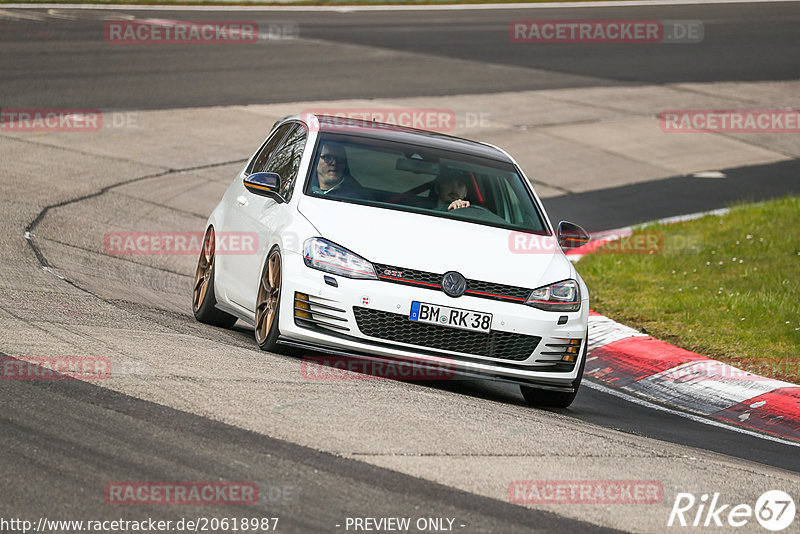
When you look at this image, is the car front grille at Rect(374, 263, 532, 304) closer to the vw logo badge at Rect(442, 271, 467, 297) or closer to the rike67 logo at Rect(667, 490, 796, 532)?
the vw logo badge at Rect(442, 271, 467, 297)

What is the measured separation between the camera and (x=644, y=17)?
36.0 meters

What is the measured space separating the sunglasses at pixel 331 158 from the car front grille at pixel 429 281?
4.43 feet

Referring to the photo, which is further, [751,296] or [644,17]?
[644,17]

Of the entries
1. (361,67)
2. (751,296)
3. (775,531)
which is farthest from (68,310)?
(361,67)

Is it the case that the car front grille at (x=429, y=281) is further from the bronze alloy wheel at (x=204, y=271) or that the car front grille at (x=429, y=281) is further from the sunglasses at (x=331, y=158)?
the bronze alloy wheel at (x=204, y=271)

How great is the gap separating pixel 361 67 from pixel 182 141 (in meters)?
8.20

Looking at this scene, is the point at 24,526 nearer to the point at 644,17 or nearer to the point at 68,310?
the point at 68,310

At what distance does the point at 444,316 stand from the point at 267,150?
2943mm

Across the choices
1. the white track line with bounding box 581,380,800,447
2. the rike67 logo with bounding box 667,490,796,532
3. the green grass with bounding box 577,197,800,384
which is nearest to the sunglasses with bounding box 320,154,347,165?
the white track line with bounding box 581,380,800,447

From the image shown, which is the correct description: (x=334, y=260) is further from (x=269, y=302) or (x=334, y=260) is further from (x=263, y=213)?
(x=263, y=213)

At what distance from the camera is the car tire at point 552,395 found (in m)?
7.85

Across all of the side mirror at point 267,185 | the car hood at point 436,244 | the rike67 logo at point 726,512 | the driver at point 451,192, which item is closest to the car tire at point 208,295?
the side mirror at point 267,185

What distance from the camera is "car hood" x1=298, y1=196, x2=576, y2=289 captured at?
739 centimetres

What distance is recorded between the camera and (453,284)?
7.30 metres
